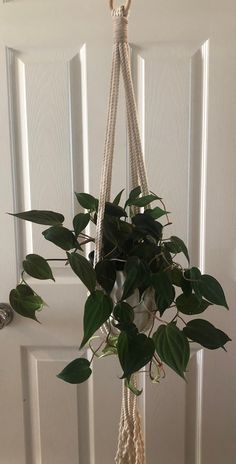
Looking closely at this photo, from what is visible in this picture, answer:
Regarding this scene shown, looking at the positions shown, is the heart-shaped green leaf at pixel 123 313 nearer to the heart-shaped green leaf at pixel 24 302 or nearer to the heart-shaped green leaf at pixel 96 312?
the heart-shaped green leaf at pixel 96 312

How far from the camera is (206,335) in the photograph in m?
0.64

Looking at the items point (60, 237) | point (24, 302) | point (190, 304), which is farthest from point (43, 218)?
point (190, 304)

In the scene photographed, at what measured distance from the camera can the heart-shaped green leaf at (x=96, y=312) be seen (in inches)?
23.5

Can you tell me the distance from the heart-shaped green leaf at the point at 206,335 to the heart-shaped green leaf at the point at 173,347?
29 millimetres

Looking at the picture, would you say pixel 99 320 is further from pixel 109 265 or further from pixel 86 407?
pixel 86 407

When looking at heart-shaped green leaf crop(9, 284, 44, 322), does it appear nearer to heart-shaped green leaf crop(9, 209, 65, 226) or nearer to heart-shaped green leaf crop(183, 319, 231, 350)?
heart-shaped green leaf crop(9, 209, 65, 226)

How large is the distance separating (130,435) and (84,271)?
405 millimetres

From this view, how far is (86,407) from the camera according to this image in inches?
44.4

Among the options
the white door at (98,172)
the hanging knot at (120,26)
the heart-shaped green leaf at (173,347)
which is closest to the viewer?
the heart-shaped green leaf at (173,347)

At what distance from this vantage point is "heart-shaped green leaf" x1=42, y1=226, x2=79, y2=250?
64 cm

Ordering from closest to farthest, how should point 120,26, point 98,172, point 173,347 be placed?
point 173,347, point 120,26, point 98,172

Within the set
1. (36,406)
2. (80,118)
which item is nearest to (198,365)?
(36,406)

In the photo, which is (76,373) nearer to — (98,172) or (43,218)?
(43,218)

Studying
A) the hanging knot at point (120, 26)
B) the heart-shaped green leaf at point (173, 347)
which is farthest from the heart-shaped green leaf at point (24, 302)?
the hanging knot at point (120, 26)
